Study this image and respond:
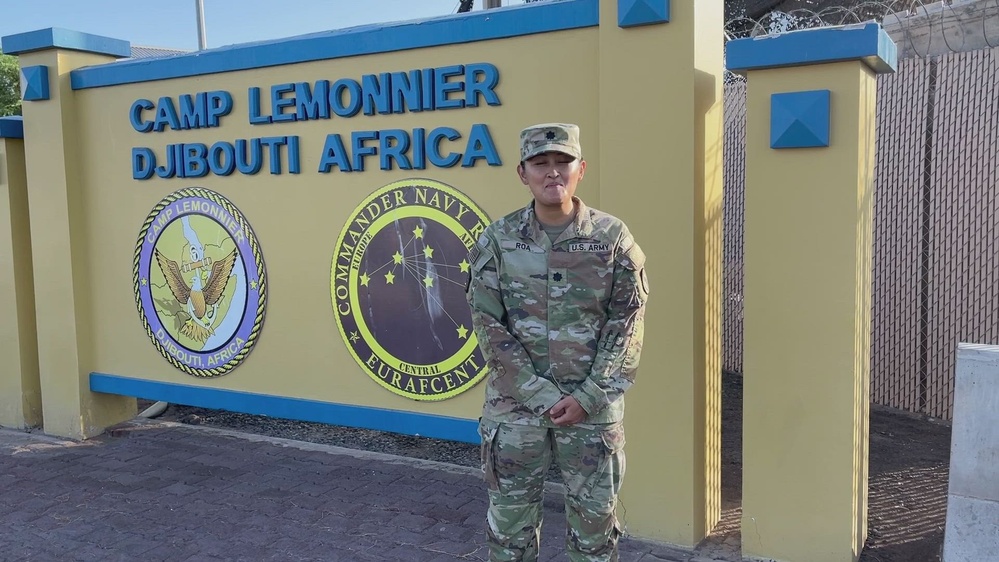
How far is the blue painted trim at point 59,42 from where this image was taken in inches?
235

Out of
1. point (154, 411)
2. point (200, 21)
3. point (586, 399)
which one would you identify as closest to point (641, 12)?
point (586, 399)

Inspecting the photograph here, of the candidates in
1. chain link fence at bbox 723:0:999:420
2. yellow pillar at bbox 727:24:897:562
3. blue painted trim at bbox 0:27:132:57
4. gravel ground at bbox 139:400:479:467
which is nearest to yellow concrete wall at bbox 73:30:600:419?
blue painted trim at bbox 0:27:132:57

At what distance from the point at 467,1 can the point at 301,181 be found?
9457 mm

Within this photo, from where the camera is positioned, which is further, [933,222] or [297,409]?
[933,222]

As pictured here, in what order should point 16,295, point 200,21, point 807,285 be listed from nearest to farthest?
point 807,285 < point 16,295 < point 200,21

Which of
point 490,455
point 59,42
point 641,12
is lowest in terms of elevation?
point 490,455

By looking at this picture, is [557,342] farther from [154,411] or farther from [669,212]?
[154,411]

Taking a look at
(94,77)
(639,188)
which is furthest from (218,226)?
(639,188)

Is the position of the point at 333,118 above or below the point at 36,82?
below

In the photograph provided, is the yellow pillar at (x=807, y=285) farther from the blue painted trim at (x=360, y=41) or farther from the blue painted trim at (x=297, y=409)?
the blue painted trim at (x=297, y=409)

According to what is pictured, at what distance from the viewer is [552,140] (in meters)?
2.91

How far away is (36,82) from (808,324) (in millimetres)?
5480

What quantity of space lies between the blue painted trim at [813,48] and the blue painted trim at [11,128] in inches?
212

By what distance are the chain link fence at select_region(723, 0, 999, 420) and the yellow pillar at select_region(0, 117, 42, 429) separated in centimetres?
590
